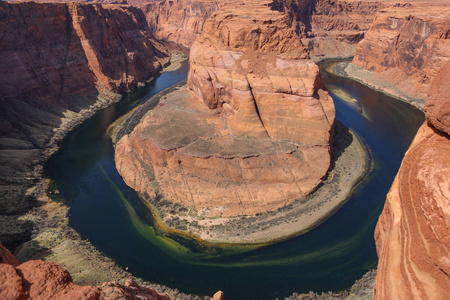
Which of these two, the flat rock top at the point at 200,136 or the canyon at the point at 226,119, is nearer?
the canyon at the point at 226,119

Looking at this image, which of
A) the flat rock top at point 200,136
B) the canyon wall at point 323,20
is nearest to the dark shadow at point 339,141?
the flat rock top at point 200,136

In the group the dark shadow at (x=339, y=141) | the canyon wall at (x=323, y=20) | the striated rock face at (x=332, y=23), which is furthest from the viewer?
the striated rock face at (x=332, y=23)

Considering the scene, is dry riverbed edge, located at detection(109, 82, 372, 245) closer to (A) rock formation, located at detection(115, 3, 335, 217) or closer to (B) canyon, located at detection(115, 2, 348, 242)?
(B) canyon, located at detection(115, 2, 348, 242)

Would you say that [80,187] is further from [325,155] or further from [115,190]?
[325,155]

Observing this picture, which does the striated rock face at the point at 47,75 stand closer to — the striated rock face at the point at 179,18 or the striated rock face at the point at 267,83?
the striated rock face at the point at 267,83

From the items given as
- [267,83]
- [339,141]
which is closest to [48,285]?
[267,83]

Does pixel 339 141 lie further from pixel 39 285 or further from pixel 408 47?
pixel 408 47

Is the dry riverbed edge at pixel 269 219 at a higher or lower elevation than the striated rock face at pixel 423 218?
lower
